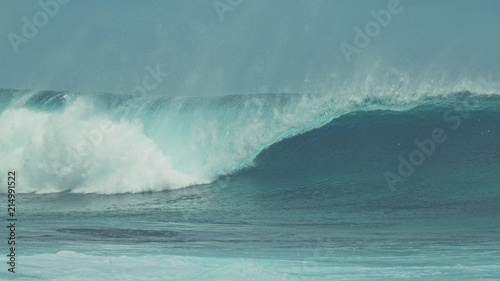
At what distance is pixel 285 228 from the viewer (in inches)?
410

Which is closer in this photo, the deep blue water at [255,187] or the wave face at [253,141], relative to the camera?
the deep blue water at [255,187]

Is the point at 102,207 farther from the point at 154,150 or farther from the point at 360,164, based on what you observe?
the point at 360,164

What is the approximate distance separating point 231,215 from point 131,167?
441cm

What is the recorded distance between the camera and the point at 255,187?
1471cm

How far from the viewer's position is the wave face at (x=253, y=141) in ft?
50.2

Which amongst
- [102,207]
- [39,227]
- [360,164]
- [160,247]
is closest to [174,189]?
[102,207]

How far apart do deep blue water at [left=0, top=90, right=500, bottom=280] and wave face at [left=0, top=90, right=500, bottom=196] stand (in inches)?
1.8

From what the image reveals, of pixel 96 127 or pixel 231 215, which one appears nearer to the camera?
pixel 231 215

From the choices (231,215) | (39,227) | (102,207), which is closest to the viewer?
(39,227)

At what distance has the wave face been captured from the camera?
15297 millimetres

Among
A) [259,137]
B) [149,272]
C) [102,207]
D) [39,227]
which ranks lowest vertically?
[149,272]

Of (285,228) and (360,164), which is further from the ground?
(360,164)

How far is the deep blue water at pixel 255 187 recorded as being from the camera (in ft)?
25.1

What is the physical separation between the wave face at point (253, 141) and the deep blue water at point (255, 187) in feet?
0.15
